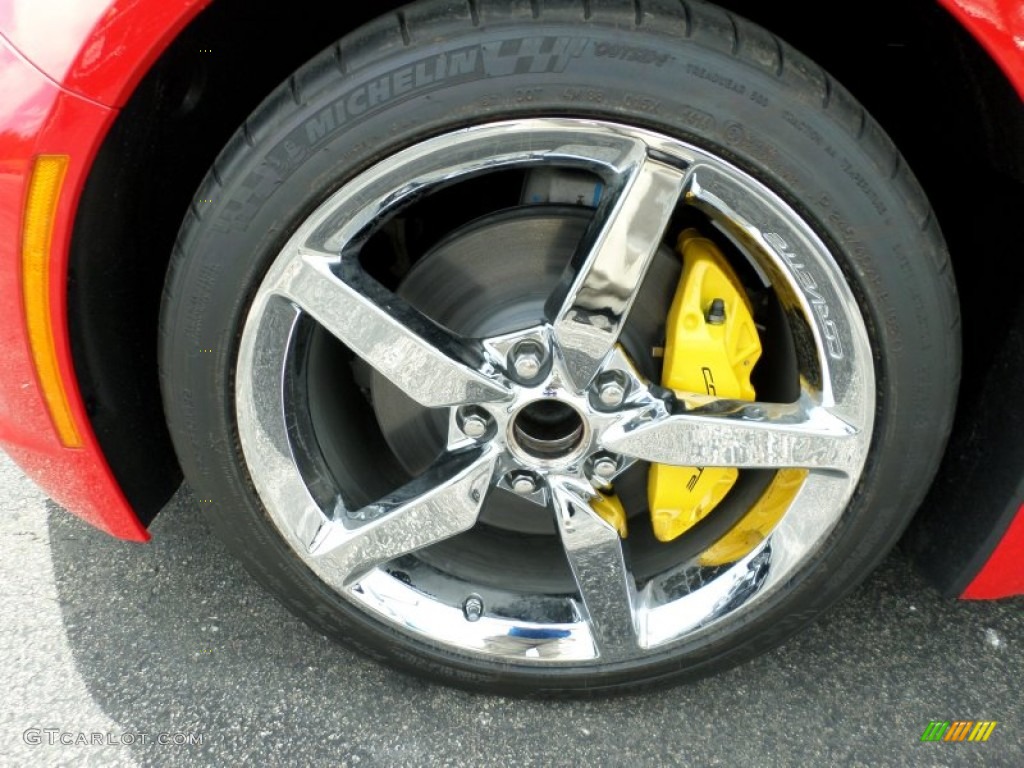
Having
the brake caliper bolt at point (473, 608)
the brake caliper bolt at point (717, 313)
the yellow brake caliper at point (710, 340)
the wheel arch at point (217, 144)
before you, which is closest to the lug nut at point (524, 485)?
the yellow brake caliper at point (710, 340)

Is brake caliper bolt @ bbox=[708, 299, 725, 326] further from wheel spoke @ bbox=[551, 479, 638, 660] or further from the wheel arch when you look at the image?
the wheel arch

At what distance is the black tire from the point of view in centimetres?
105

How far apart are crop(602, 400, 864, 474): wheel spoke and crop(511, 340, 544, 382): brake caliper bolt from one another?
0.49 ft

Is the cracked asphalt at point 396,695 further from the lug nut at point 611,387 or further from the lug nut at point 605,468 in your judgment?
the lug nut at point 611,387

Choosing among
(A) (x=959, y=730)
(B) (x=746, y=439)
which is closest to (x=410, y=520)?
(B) (x=746, y=439)

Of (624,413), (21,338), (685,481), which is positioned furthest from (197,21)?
(685,481)

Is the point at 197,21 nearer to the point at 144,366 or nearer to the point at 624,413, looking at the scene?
the point at 144,366

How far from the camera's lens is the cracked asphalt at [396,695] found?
1425mm

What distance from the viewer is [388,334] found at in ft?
3.98

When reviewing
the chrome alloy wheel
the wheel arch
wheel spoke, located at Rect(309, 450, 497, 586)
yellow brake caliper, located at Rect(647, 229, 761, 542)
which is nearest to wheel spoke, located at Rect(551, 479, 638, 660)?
the chrome alloy wheel

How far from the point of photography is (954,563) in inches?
55.4

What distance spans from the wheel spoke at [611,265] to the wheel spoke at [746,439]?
0.12 meters

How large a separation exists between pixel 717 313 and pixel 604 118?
0.38 m

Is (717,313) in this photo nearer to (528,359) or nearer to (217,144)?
(528,359)
